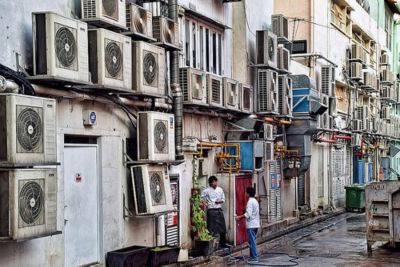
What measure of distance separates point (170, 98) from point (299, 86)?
9918mm

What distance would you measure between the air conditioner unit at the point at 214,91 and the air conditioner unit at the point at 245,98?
133 centimetres

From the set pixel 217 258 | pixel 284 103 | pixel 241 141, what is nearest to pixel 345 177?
pixel 284 103

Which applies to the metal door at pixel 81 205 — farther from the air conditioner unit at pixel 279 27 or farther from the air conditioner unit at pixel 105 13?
the air conditioner unit at pixel 279 27

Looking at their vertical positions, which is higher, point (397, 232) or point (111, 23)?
point (111, 23)

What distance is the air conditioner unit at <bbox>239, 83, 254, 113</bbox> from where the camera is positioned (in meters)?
17.3

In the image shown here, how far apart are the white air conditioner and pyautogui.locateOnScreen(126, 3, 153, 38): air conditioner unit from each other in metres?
6.83

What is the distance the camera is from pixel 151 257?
12094 millimetres

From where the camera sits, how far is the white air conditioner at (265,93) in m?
18.6

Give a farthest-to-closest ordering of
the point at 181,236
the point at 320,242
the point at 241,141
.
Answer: the point at 320,242 → the point at 241,141 → the point at 181,236

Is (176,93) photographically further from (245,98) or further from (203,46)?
(245,98)

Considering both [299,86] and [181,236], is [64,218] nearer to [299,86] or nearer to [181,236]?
[181,236]

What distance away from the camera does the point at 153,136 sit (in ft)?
39.8

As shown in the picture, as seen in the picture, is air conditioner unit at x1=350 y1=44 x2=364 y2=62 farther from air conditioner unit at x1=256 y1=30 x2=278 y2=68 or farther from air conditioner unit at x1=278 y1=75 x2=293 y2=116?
air conditioner unit at x1=256 y1=30 x2=278 y2=68

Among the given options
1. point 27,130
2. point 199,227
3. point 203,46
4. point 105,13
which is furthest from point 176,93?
point 27,130
